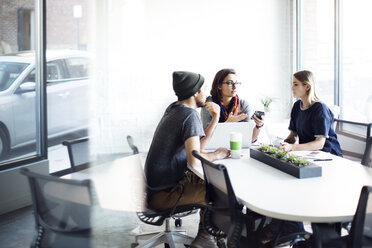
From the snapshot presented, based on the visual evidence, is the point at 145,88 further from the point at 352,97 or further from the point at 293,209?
the point at 293,209

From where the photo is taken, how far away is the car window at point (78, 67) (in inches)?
162

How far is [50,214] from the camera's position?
1.56 meters

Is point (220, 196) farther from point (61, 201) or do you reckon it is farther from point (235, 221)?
point (61, 201)

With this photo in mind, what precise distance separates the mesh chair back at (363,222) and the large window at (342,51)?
10.2 feet

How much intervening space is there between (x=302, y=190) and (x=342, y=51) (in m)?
3.50

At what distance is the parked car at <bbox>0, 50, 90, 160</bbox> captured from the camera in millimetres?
3477

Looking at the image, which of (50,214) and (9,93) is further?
(9,93)

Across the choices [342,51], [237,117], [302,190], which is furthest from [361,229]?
[342,51]

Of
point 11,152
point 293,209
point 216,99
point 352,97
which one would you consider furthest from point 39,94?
point 352,97

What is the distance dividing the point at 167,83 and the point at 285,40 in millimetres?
1947

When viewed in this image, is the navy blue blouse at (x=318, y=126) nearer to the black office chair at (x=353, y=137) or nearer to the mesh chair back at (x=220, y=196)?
the black office chair at (x=353, y=137)

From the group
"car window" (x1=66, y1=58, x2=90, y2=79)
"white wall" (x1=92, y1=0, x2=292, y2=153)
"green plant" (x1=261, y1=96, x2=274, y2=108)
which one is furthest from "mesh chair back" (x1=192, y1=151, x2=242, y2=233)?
"green plant" (x1=261, y1=96, x2=274, y2=108)

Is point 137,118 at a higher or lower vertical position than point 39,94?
lower

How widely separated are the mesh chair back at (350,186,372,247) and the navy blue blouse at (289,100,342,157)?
4.16ft
